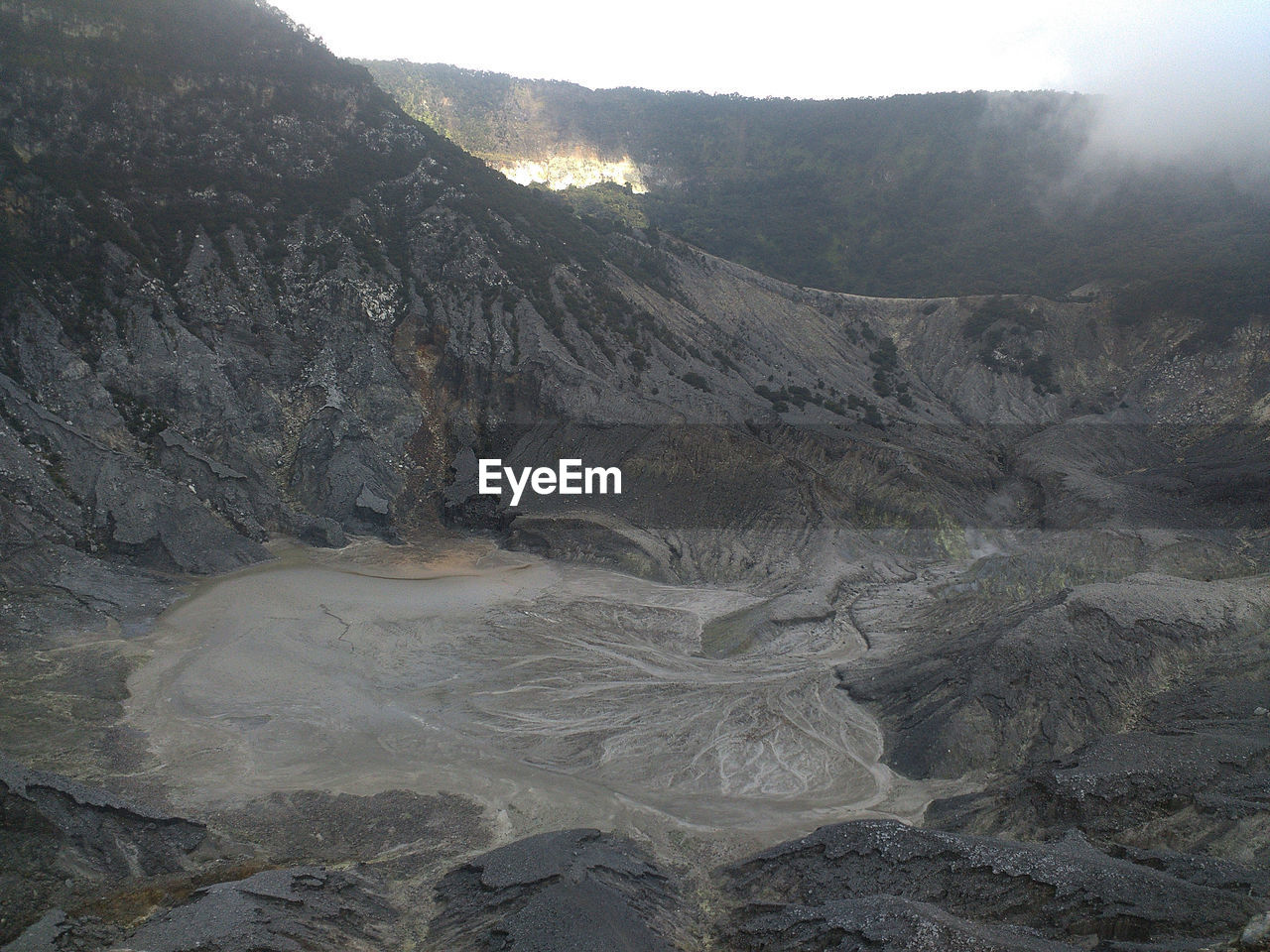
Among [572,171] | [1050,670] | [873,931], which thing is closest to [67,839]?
[873,931]

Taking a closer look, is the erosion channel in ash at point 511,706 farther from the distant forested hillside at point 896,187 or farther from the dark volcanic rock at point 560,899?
the distant forested hillside at point 896,187

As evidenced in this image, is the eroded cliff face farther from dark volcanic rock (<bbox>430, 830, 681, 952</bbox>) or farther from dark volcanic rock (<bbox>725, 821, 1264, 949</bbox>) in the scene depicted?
dark volcanic rock (<bbox>725, 821, 1264, 949</bbox>)

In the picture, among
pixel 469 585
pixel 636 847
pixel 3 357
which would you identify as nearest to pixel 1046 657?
pixel 636 847

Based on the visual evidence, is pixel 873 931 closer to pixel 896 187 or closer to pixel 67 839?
pixel 67 839

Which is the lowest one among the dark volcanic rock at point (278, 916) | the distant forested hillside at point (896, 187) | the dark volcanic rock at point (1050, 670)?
the dark volcanic rock at point (278, 916)

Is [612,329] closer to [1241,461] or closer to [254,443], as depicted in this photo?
[254,443]

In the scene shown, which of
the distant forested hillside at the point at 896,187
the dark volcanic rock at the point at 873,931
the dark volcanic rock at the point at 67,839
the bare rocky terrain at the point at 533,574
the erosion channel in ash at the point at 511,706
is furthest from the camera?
the distant forested hillside at the point at 896,187

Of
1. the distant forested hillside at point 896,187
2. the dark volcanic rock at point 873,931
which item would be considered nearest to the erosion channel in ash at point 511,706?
the dark volcanic rock at point 873,931
